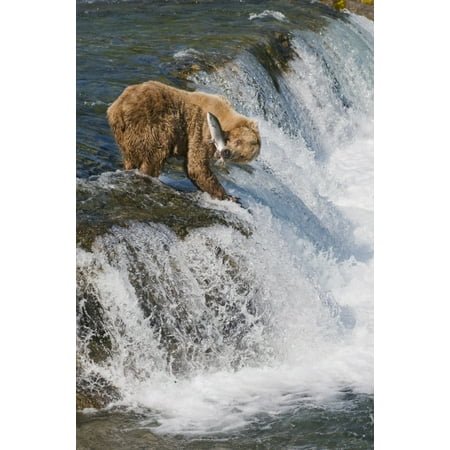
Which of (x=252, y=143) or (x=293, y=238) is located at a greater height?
(x=252, y=143)

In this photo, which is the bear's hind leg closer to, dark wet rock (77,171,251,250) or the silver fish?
dark wet rock (77,171,251,250)

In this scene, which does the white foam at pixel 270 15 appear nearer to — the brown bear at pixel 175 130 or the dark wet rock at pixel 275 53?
the dark wet rock at pixel 275 53

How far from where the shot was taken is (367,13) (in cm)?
551

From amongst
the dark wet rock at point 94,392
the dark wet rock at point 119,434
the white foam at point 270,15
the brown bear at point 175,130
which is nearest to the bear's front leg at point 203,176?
the brown bear at point 175,130

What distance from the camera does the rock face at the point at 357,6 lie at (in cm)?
547

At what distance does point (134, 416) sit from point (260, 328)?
744 millimetres

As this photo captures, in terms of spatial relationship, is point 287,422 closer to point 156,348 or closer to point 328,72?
point 156,348

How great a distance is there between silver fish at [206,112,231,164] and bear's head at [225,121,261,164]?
0.02 m

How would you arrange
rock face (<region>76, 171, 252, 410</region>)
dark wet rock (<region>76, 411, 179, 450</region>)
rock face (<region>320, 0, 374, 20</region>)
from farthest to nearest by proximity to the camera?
rock face (<region>320, 0, 374, 20</region>) < rock face (<region>76, 171, 252, 410</region>) < dark wet rock (<region>76, 411, 179, 450</region>)

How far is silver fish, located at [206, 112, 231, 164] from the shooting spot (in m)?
5.08

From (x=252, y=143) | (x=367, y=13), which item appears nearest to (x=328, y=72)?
(x=367, y=13)

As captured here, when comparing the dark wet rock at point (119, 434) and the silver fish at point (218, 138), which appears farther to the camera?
the silver fish at point (218, 138)

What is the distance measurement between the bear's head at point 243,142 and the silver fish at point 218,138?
21mm

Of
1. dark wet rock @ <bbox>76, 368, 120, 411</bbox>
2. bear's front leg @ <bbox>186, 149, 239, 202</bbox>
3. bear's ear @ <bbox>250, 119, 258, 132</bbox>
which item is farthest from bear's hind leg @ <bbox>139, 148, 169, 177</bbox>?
dark wet rock @ <bbox>76, 368, 120, 411</bbox>
